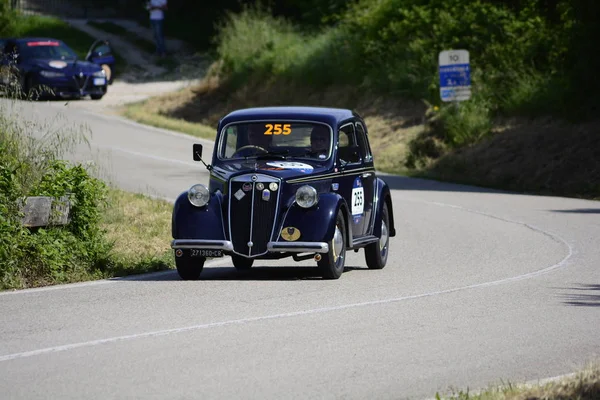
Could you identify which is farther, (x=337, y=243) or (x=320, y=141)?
(x=320, y=141)

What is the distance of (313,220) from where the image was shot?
1312cm

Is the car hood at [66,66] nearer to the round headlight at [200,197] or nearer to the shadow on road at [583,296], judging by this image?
the round headlight at [200,197]

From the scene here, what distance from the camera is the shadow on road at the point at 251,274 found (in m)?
13.7

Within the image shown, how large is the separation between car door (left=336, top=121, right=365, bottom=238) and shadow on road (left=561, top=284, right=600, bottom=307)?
101 inches

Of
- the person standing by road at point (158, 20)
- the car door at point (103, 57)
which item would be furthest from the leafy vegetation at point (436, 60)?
the car door at point (103, 57)

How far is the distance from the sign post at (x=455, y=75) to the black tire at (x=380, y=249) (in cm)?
1681

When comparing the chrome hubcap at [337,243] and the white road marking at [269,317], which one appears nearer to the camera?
the white road marking at [269,317]

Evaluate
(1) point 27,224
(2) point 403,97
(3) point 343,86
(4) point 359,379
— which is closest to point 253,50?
(3) point 343,86

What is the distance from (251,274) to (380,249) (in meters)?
1.69

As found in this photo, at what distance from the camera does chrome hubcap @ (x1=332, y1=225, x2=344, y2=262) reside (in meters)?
13.4

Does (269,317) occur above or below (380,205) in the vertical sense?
below

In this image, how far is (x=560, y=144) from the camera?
94.8 ft

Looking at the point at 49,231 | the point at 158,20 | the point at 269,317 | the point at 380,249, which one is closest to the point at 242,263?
the point at 380,249

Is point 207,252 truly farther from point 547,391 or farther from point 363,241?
point 547,391
